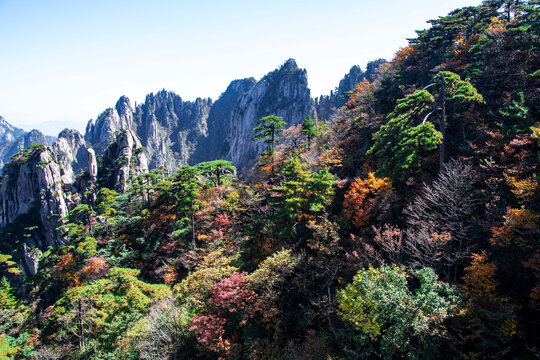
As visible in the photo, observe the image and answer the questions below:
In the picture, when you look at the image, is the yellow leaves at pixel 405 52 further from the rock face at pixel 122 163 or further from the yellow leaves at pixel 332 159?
the rock face at pixel 122 163

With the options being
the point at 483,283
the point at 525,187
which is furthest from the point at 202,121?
the point at 483,283

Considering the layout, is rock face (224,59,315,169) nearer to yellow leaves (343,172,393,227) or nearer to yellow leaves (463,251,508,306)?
yellow leaves (343,172,393,227)

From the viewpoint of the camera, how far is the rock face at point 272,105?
12051cm

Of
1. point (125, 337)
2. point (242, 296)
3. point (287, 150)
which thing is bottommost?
point (125, 337)

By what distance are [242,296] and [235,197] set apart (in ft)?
46.9

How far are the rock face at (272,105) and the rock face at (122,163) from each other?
161ft

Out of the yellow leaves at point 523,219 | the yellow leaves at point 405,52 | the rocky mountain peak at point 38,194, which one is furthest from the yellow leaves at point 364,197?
the rocky mountain peak at point 38,194

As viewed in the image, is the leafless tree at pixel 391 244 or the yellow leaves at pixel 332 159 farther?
the yellow leaves at pixel 332 159

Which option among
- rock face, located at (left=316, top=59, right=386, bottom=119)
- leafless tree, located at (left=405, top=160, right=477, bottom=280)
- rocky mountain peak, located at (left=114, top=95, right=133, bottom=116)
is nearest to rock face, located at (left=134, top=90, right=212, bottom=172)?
rocky mountain peak, located at (left=114, top=95, right=133, bottom=116)

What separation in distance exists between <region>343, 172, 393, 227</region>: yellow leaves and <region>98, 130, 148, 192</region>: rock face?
213 ft

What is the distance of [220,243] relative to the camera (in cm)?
2309

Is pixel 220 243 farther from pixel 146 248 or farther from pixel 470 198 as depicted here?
pixel 470 198

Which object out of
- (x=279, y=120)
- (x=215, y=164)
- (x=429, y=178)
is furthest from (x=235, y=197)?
(x=429, y=178)

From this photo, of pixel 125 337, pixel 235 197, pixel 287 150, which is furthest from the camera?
pixel 287 150
